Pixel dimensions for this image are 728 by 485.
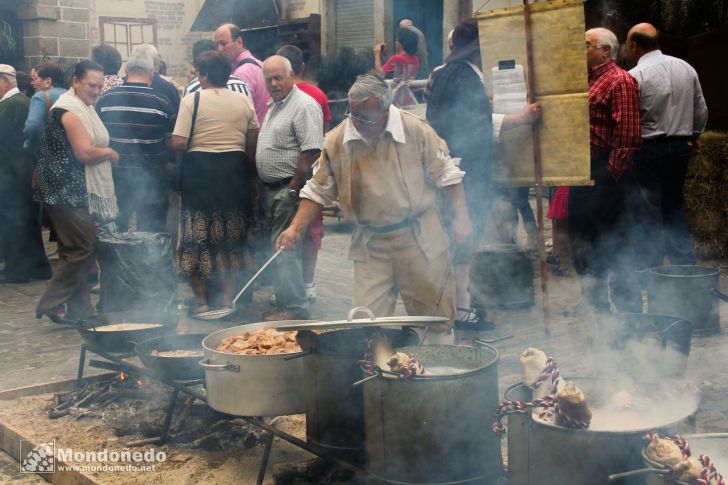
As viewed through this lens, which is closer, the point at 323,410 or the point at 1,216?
the point at 323,410

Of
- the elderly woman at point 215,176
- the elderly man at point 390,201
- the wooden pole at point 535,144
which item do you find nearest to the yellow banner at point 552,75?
the wooden pole at point 535,144

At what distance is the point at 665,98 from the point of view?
21.8 feet

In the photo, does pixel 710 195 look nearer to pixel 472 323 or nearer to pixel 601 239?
pixel 601 239

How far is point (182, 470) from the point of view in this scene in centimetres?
435

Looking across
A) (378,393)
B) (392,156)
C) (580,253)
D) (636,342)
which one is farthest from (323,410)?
(580,253)

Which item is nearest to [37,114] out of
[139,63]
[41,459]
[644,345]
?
[139,63]

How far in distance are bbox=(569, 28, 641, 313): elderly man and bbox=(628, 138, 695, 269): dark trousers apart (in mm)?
215

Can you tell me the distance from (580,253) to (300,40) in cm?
1475

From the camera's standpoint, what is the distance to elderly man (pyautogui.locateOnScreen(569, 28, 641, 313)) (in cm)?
589

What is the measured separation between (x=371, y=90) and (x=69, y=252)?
3.91m

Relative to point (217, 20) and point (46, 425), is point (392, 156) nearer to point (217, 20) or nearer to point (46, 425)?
point (46, 425)

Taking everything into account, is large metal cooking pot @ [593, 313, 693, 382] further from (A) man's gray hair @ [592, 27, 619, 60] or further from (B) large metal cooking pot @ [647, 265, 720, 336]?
(A) man's gray hair @ [592, 27, 619, 60]

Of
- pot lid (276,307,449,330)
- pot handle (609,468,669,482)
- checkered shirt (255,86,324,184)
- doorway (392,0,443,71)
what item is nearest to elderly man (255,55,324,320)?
checkered shirt (255,86,324,184)

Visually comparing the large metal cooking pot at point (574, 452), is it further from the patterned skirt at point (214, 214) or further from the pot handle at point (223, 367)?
the patterned skirt at point (214, 214)
